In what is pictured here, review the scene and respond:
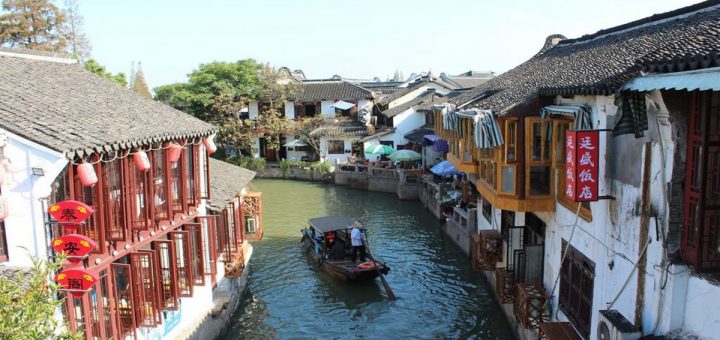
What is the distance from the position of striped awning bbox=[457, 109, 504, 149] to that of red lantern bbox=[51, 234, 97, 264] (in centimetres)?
842

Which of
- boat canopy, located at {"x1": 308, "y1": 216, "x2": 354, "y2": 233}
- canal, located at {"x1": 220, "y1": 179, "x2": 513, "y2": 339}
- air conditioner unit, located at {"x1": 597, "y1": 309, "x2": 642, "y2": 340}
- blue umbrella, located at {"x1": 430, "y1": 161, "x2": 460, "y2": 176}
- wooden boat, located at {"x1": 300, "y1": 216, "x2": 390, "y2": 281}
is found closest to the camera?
air conditioner unit, located at {"x1": 597, "y1": 309, "x2": 642, "y2": 340}

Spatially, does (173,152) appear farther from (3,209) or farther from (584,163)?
(584,163)

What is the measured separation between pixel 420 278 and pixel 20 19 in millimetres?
30943

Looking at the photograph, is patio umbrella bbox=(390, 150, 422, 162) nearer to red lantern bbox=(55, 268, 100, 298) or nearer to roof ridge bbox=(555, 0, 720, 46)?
roof ridge bbox=(555, 0, 720, 46)

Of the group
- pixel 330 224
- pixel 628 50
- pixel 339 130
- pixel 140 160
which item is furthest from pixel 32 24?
pixel 628 50

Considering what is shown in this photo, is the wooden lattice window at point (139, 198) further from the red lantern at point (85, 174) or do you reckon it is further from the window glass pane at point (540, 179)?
the window glass pane at point (540, 179)

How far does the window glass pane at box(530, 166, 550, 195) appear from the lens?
514 inches

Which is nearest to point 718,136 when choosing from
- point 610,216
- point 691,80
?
point 691,80

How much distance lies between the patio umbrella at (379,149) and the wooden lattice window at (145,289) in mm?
27884

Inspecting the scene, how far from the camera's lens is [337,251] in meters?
20.3

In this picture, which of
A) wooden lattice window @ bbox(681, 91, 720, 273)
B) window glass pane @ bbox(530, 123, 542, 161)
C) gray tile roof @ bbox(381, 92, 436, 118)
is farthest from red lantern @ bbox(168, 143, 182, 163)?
gray tile roof @ bbox(381, 92, 436, 118)

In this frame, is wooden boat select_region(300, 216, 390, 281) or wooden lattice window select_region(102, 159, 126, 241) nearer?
wooden lattice window select_region(102, 159, 126, 241)

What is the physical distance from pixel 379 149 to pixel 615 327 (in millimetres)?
31283

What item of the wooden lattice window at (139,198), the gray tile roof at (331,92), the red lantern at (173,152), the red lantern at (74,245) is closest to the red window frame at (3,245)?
the red lantern at (74,245)
